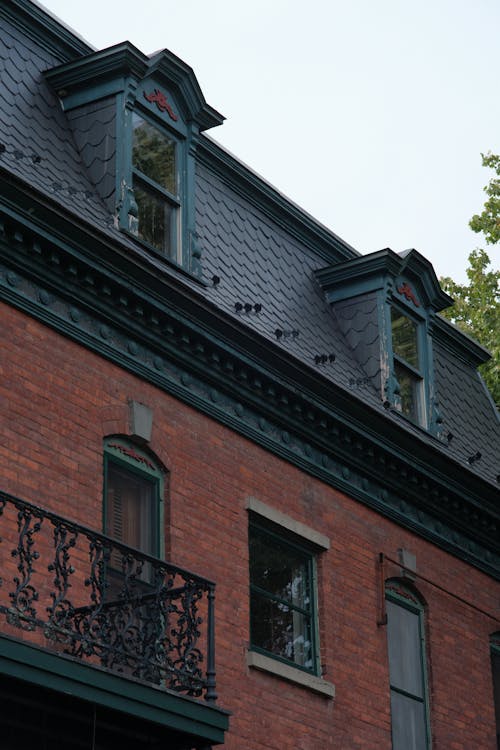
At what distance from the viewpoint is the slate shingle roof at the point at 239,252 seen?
15.9 meters

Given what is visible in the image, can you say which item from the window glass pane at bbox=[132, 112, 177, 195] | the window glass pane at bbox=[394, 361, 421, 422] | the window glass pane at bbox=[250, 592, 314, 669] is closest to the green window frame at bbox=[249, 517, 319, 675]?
the window glass pane at bbox=[250, 592, 314, 669]

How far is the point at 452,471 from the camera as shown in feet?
66.0

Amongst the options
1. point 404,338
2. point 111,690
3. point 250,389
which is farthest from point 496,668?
point 111,690

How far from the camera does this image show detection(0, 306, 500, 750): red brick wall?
1445 centimetres

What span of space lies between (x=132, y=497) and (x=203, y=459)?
3.71 ft

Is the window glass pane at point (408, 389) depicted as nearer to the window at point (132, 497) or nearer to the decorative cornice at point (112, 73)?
the decorative cornice at point (112, 73)

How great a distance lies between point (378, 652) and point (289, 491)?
217cm

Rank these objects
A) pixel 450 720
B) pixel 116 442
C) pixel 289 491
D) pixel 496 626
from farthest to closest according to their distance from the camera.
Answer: pixel 496 626 < pixel 450 720 < pixel 289 491 < pixel 116 442

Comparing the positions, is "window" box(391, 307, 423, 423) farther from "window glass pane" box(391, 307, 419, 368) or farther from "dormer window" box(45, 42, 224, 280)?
"dormer window" box(45, 42, 224, 280)

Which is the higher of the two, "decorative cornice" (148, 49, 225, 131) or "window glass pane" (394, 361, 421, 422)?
"decorative cornice" (148, 49, 225, 131)

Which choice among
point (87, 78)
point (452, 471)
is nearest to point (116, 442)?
point (87, 78)

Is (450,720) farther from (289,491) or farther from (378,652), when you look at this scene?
(289,491)

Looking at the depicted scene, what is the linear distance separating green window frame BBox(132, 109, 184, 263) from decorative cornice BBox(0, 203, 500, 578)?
115 cm

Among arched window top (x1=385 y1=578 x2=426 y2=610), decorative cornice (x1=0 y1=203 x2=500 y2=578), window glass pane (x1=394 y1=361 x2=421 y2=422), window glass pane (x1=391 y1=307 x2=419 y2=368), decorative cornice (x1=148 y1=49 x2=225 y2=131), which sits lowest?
arched window top (x1=385 y1=578 x2=426 y2=610)
